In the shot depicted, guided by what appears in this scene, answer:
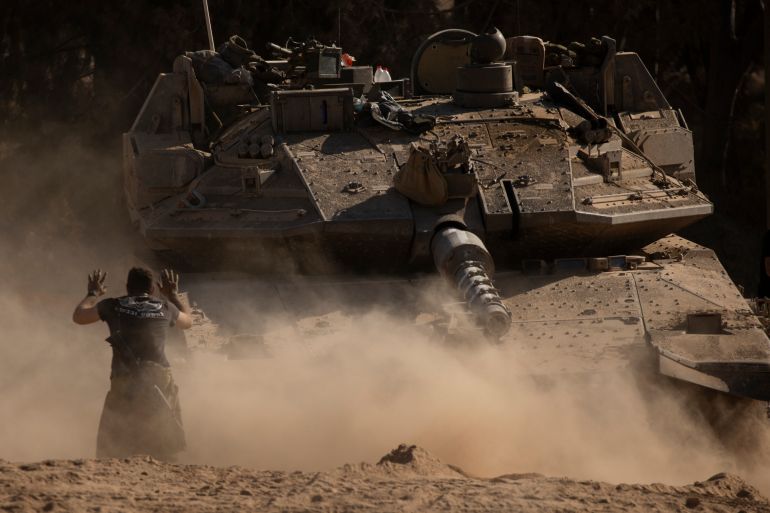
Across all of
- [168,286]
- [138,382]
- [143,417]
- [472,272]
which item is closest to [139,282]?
[168,286]

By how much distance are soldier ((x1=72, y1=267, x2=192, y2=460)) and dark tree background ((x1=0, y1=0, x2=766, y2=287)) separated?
15.8 m

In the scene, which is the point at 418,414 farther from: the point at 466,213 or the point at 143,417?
the point at 466,213

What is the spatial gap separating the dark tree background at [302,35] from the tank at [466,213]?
11561mm

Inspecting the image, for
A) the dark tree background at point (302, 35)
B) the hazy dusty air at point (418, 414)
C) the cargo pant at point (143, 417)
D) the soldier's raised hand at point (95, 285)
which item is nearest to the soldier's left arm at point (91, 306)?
the soldier's raised hand at point (95, 285)

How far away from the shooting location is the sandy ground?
8.32 m

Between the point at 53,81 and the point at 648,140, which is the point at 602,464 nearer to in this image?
the point at 648,140

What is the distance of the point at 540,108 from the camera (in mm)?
13750

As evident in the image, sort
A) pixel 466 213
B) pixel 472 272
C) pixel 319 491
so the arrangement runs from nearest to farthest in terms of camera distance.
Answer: pixel 319 491, pixel 472 272, pixel 466 213

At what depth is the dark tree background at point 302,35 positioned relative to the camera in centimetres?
2594

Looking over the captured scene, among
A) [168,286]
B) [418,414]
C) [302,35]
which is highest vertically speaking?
[302,35]

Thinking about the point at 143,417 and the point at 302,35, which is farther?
the point at 302,35

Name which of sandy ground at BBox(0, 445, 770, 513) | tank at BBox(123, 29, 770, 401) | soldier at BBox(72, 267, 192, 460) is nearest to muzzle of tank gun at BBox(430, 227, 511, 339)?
tank at BBox(123, 29, 770, 401)

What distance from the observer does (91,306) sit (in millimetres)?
10438

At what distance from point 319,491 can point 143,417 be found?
1970 millimetres
